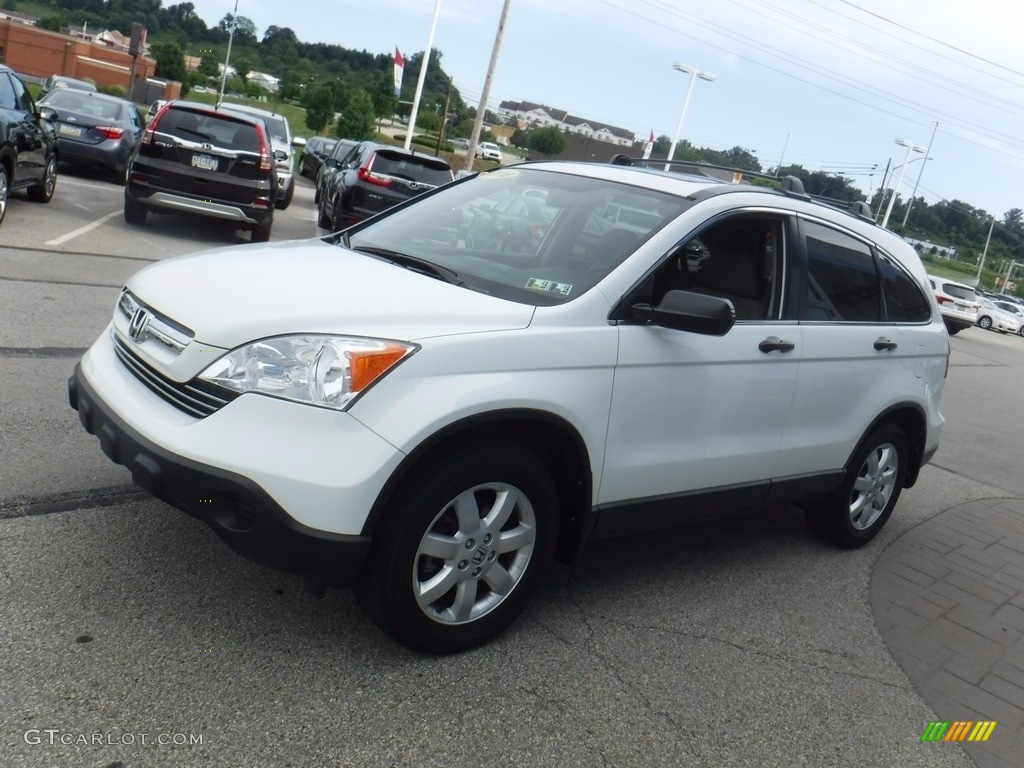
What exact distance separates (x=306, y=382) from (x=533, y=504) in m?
0.97

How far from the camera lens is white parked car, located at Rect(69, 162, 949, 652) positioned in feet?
10.2

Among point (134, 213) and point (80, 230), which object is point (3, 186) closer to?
point (80, 230)

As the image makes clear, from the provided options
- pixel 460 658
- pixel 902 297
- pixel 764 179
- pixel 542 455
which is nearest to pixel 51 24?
pixel 764 179

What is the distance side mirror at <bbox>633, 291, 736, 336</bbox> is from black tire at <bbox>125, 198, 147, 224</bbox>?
1080 centimetres

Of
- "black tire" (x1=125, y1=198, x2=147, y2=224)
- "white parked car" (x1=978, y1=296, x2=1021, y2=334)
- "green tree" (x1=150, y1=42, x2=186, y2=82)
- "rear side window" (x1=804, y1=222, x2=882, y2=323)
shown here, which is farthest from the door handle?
"green tree" (x1=150, y1=42, x2=186, y2=82)

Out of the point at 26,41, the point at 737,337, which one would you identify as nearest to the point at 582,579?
the point at 737,337

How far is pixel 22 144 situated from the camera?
A: 11.4 meters

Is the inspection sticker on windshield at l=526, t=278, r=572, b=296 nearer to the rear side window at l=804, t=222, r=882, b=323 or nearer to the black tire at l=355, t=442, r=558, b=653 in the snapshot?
the black tire at l=355, t=442, r=558, b=653

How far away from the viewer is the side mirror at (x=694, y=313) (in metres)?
3.72

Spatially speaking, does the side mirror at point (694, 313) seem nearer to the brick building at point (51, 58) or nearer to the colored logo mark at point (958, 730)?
the colored logo mark at point (958, 730)

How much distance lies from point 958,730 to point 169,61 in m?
86.3

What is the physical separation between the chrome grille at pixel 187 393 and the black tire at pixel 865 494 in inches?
134

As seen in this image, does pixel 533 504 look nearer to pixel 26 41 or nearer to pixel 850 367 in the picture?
pixel 850 367

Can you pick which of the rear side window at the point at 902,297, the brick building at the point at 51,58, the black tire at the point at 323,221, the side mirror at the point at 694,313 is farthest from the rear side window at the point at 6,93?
the brick building at the point at 51,58
